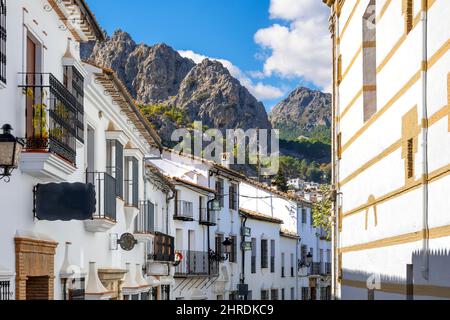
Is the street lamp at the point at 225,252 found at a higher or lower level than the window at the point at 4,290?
lower

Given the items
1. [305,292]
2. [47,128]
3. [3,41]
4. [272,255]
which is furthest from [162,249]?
[305,292]

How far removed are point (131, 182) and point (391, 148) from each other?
8.18 meters

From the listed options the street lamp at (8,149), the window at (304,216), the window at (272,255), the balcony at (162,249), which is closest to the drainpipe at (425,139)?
the street lamp at (8,149)

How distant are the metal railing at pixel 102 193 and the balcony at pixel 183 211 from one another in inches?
676

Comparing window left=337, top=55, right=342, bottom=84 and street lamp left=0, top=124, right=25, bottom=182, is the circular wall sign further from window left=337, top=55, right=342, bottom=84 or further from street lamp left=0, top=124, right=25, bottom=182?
street lamp left=0, top=124, right=25, bottom=182

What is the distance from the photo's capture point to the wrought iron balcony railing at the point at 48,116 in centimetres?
950

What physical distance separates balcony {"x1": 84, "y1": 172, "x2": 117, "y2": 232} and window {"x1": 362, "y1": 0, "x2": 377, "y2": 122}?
13.6ft

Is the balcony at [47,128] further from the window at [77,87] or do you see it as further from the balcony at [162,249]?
the balcony at [162,249]

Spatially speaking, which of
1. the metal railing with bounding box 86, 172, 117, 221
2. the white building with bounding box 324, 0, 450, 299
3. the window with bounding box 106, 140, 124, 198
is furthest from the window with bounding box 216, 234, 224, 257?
the metal railing with bounding box 86, 172, 117, 221

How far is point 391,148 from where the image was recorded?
11086mm

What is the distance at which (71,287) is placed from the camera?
1240 centimetres

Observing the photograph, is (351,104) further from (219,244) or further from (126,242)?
(219,244)

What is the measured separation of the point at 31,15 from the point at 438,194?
16.2ft

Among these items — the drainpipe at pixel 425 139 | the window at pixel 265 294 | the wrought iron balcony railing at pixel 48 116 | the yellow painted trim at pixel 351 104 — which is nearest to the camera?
the drainpipe at pixel 425 139
